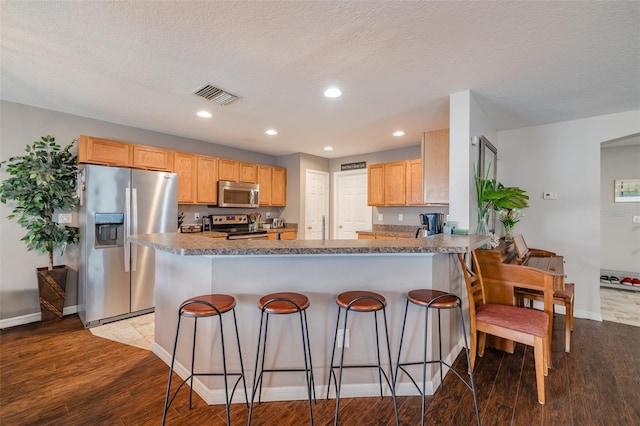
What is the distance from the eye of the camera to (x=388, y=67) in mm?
2289

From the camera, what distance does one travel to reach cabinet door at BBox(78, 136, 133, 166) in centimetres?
336

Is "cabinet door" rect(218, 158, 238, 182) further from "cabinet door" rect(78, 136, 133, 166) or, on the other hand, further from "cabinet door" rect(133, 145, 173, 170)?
"cabinet door" rect(78, 136, 133, 166)

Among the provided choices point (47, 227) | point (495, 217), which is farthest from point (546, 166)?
point (47, 227)

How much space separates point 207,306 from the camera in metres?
1.64

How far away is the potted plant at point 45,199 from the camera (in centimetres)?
299

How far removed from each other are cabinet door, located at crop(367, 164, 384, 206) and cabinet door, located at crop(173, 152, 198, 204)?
297cm

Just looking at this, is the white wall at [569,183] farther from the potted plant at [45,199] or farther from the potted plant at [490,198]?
the potted plant at [45,199]

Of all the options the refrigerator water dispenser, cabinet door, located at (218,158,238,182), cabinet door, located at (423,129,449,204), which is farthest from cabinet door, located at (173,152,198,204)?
cabinet door, located at (423,129,449,204)

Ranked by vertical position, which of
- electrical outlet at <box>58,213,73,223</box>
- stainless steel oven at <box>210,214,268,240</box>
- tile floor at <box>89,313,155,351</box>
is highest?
electrical outlet at <box>58,213,73,223</box>

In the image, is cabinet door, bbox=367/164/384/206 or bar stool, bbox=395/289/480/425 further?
cabinet door, bbox=367/164/384/206

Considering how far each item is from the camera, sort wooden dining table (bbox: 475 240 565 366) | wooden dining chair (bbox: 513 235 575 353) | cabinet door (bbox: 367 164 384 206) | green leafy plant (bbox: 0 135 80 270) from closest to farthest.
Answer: wooden dining table (bbox: 475 240 565 366), wooden dining chair (bbox: 513 235 575 353), green leafy plant (bbox: 0 135 80 270), cabinet door (bbox: 367 164 384 206)

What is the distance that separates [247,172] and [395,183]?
8.77ft

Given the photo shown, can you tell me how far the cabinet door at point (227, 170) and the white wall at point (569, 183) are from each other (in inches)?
168

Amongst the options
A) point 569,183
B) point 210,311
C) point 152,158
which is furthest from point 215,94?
point 569,183
